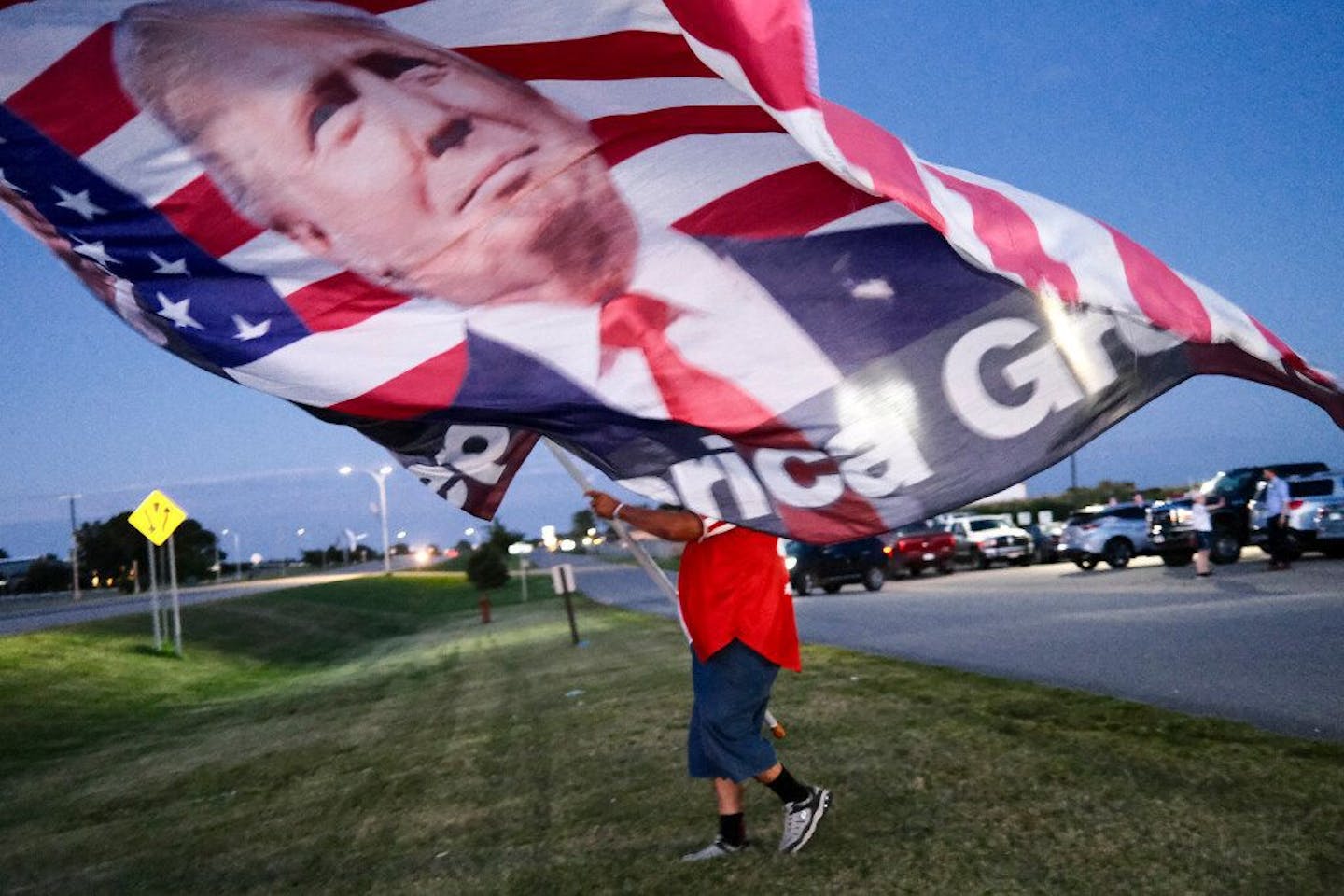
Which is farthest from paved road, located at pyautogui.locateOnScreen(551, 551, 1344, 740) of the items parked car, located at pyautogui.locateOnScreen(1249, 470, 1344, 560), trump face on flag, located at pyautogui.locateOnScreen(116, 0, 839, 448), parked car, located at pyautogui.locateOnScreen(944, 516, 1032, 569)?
parked car, located at pyautogui.locateOnScreen(944, 516, 1032, 569)

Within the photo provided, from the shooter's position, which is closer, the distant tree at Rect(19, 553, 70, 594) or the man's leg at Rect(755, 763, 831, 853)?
the man's leg at Rect(755, 763, 831, 853)

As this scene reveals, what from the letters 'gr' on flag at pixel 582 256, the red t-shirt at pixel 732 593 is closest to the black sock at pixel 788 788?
the red t-shirt at pixel 732 593

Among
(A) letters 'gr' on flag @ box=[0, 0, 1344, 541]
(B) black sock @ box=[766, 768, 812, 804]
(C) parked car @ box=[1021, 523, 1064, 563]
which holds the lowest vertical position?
(C) parked car @ box=[1021, 523, 1064, 563]

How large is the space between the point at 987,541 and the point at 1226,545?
1091 centimetres

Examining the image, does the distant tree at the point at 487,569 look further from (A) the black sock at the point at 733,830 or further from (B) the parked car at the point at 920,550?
(A) the black sock at the point at 733,830

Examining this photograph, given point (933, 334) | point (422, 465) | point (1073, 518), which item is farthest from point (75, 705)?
point (1073, 518)

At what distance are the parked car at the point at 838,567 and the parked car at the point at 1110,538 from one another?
15.8ft

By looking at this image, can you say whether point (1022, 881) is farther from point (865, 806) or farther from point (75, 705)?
point (75, 705)

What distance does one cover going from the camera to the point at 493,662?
699 inches

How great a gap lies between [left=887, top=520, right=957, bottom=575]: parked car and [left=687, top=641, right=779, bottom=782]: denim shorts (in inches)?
1169

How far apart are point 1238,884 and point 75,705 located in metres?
16.1

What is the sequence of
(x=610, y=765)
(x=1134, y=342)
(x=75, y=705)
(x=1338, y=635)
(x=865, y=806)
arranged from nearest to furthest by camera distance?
(x=1134, y=342) → (x=865, y=806) → (x=610, y=765) → (x=1338, y=635) → (x=75, y=705)

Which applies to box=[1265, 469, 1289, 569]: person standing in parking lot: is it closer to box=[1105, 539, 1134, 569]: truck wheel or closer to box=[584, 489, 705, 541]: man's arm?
box=[1105, 539, 1134, 569]: truck wheel

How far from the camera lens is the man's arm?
5.03 meters
